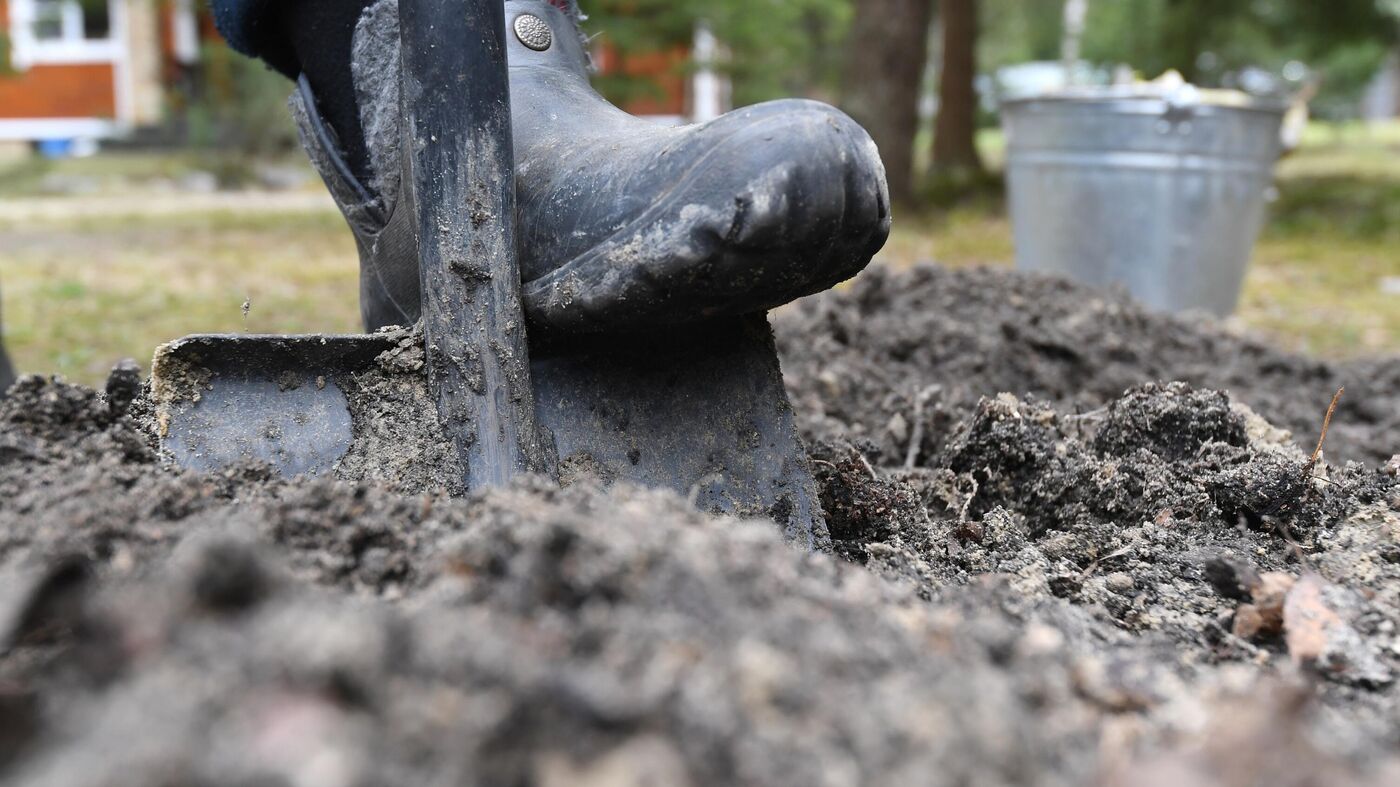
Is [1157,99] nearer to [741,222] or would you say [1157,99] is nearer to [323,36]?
[323,36]

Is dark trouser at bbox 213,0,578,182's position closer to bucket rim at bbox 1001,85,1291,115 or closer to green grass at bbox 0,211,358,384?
green grass at bbox 0,211,358,384

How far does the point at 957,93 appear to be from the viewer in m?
9.98

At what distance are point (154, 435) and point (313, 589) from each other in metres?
0.48

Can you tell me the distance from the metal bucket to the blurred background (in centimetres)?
28

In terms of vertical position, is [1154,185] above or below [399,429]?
above

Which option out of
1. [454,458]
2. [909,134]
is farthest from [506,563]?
[909,134]

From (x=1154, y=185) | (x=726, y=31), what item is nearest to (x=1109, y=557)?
(x=1154, y=185)

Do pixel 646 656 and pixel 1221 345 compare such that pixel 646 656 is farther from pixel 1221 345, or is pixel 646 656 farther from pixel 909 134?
pixel 909 134

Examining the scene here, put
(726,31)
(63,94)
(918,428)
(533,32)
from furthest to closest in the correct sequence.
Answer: (63,94) → (726,31) → (918,428) → (533,32)

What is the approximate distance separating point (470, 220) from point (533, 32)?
46cm

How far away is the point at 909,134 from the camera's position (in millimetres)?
7789

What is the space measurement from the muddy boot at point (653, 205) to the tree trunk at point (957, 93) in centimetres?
866

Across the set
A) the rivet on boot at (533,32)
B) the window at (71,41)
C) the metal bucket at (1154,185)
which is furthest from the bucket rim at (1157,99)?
the window at (71,41)

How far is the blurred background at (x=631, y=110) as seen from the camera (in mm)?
4059
